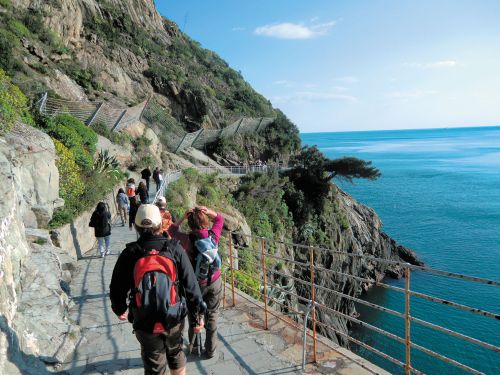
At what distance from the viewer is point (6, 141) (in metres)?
7.94

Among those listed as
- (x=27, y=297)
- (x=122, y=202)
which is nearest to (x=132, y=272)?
(x=27, y=297)

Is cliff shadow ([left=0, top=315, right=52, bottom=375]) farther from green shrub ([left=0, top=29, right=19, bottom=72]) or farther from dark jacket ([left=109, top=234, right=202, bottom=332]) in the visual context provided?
green shrub ([left=0, top=29, right=19, bottom=72])

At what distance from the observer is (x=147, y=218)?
9.29 ft

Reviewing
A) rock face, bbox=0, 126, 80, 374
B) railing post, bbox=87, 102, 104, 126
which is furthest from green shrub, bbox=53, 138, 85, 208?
railing post, bbox=87, 102, 104, 126

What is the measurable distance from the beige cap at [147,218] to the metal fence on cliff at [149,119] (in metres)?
12.0

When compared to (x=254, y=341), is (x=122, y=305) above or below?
above

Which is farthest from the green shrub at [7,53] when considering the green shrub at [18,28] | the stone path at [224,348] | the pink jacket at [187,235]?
the pink jacket at [187,235]

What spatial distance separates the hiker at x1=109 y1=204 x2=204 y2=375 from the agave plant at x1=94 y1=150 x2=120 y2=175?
36.8 ft

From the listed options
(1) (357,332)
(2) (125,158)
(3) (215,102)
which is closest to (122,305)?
(2) (125,158)

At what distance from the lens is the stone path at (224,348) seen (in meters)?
4.04

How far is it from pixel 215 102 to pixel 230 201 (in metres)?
18.3

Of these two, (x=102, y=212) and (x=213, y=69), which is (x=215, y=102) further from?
(x=102, y=212)

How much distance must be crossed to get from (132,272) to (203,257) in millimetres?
1083

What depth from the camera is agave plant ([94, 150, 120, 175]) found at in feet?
45.2
